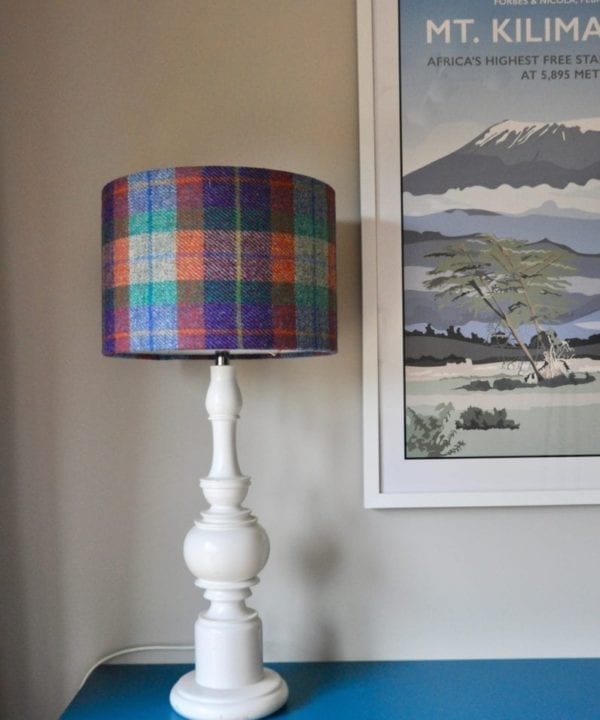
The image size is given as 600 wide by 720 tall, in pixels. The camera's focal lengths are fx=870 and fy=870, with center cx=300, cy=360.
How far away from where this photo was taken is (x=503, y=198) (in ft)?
5.19

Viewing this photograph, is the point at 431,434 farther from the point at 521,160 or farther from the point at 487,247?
the point at 521,160

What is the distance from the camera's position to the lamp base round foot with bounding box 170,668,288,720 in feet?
4.29

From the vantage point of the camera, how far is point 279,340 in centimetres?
122

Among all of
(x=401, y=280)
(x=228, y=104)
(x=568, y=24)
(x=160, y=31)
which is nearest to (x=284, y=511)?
(x=401, y=280)

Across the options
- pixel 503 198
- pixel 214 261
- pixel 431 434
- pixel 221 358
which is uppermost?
pixel 503 198

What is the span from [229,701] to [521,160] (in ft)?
3.44

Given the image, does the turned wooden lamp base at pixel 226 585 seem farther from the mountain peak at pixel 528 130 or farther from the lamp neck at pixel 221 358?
the mountain peak at pixel 528 130

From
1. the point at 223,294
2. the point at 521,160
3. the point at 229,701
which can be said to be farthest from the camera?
the point at 521,160

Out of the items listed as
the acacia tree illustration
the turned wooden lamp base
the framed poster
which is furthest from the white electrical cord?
the acacia tree illustration

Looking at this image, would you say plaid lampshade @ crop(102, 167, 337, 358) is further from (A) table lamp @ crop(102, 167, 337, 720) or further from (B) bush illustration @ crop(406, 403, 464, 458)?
(B) bush illustration @ crop(406, 403, 464, 458)

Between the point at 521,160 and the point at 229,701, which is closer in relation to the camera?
the point at 229,701

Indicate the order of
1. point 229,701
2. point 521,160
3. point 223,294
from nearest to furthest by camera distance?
point 223,294, point 229,701, point 521,160

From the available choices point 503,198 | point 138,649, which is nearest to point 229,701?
point 138,649

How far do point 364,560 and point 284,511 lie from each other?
0.17 m
